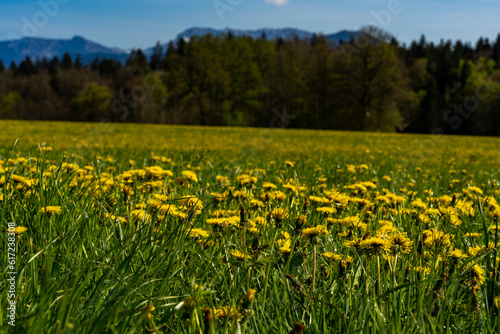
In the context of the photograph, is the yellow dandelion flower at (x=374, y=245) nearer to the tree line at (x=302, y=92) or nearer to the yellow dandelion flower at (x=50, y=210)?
the yellow dandelion flower at (x=50, y=210)

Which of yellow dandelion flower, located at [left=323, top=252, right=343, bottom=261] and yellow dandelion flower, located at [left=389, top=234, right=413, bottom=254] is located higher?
yellow dandelion flower, located at [left=389, top=234, right=413, bottom=254]

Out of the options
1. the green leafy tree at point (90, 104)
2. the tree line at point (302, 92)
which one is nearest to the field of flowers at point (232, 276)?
the tree line at point (302, 92)

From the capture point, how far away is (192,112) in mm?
55906

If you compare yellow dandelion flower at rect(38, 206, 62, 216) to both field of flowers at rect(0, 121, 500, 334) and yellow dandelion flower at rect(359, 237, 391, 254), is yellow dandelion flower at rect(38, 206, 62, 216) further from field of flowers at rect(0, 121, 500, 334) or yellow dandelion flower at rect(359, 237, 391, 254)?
yellow dandelion flower at rect(359, 237, 391, 254)

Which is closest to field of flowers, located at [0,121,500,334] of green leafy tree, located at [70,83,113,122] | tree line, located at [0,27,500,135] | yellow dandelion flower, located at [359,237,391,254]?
yellow dandelion flower, located at [359,237,391,254]

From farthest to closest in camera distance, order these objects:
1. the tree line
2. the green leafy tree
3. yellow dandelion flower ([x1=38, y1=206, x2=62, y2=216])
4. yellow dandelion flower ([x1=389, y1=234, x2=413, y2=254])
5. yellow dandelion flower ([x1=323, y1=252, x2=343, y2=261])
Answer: the green leafy tree < the tree line < yellow dandelion flower ([x1=38, y1=206, x2=62, y2=216]) < yellow dandelion flower ([x1=323, y1=252, x2=343, y2=261]) < yellow dandelion flower ([x1=389, y1=234, x2=413, y2=254])

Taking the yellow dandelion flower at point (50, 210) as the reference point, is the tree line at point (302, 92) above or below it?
above

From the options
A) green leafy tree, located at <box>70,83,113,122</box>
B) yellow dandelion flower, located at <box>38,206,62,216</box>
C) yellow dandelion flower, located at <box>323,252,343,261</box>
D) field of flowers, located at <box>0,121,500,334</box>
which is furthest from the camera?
green leafy tree, located at <box>70,83,113,122</box>

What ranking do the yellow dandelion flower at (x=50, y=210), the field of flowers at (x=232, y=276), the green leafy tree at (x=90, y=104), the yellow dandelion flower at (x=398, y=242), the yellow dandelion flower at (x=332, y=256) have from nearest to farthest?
the field of flowers at (x=232, y=276) < the yellow dandelion flower at (x=398, y=242) < the yellow dandelion flower at (x=332, y=256) < the yellow dandelion flower at (x=50, y=210) < the green leafy tree at (x=90, y=104)

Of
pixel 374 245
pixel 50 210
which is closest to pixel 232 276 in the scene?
pixel 374 245

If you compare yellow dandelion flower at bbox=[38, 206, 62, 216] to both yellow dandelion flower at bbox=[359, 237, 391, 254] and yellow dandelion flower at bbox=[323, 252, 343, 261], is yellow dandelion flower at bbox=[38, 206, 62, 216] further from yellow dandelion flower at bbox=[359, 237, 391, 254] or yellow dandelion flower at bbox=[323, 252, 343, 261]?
yellow dandelion flower at bbox=[359, 237, 391, 254]

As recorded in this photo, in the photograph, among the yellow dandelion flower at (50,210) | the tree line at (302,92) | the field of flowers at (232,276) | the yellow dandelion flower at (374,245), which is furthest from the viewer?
the tree line at (302,92)

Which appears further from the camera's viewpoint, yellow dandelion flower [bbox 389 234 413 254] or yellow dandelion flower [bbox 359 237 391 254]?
yellow dandelion flower [bbox 389 234 413 254]

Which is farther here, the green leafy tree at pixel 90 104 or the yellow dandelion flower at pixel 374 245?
the green leafy tree at pixel 90 104
